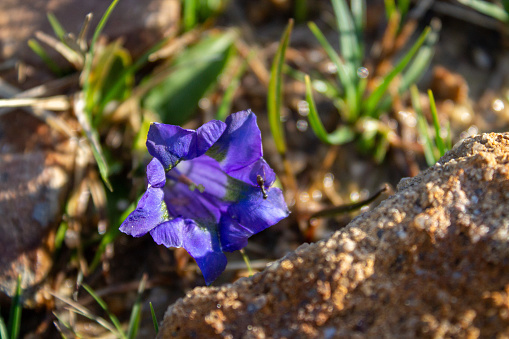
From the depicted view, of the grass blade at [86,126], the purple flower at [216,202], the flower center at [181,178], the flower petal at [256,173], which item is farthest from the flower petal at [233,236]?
the grass blade at [86,126]

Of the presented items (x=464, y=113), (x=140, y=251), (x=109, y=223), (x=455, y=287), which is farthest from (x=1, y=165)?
(x=464, y=113)

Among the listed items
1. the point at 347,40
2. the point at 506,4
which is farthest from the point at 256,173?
the point at 506,4

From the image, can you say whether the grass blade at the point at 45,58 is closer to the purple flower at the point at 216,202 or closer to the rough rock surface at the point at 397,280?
the purple flower at the point at 216,202

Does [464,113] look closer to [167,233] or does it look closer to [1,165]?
[167,233]

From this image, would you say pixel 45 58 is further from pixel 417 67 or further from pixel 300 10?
pixel 417 67

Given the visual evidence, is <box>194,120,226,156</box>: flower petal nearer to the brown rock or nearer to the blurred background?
the blurred background
